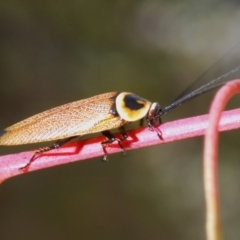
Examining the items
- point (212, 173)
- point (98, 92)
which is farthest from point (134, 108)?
point (98, 92)

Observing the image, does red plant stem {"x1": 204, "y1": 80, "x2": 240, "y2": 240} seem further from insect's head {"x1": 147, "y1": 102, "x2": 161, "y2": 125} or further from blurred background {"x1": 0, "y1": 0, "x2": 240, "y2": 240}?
blurred background {"x1": 0, "y1": 0, "x2": 240, "y2": 240}

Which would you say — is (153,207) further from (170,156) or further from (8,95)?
(8,95)

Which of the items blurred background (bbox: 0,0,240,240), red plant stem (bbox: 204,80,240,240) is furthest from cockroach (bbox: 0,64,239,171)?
blurred background (bbox: 0,0,240,240)

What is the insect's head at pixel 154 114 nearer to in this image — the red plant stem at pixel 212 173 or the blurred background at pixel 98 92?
the red plant stem at pixel 212 173

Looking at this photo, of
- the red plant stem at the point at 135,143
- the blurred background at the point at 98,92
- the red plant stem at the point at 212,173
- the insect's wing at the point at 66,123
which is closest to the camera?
the red plant stem at the point at 212,173

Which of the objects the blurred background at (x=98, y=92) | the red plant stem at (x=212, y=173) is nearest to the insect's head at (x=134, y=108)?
the red plant stem at (x=212, y=173)

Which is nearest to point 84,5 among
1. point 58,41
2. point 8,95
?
point 58,41
